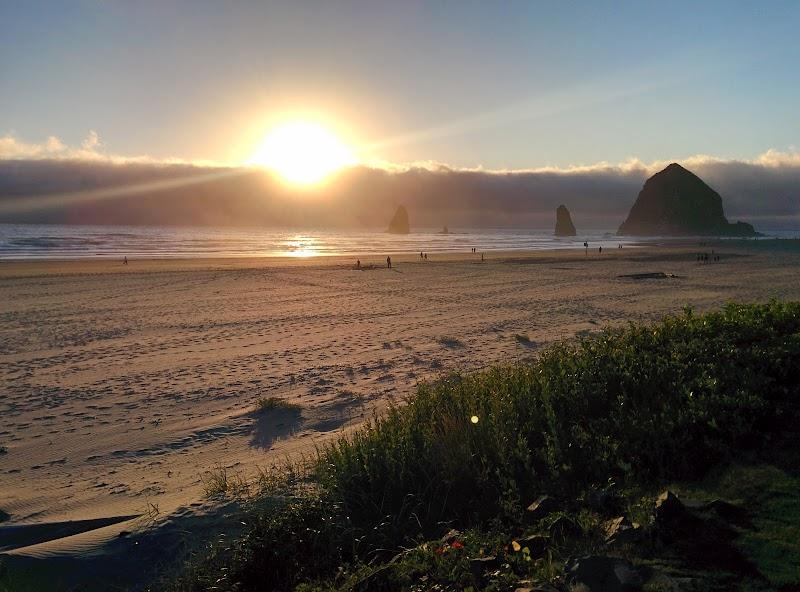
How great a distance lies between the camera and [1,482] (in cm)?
614

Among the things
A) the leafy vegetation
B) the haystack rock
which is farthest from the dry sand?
the haystack rock

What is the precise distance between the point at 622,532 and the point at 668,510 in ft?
1.06

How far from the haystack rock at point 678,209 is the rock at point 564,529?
173 metres

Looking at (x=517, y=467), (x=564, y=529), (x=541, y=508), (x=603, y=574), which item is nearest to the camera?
(x=603, y=574)

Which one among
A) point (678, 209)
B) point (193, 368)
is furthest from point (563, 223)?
point (193, 368)

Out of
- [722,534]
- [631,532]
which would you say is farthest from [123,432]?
[722,534]

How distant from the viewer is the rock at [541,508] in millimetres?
4047

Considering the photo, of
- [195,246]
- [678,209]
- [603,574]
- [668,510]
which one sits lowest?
[603,574]

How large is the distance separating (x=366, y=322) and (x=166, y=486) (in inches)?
405

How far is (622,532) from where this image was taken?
3.45 meters

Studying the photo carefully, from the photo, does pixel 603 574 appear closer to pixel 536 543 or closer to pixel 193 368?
pixel 536 543

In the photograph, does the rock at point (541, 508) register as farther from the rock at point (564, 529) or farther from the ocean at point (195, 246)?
the ocean at point (195, 246)

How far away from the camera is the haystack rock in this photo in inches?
6412

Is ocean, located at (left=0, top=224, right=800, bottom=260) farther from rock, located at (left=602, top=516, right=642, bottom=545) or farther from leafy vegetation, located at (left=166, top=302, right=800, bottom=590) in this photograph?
rock, located at (left=602, top=516, right=642, bottom=545)
